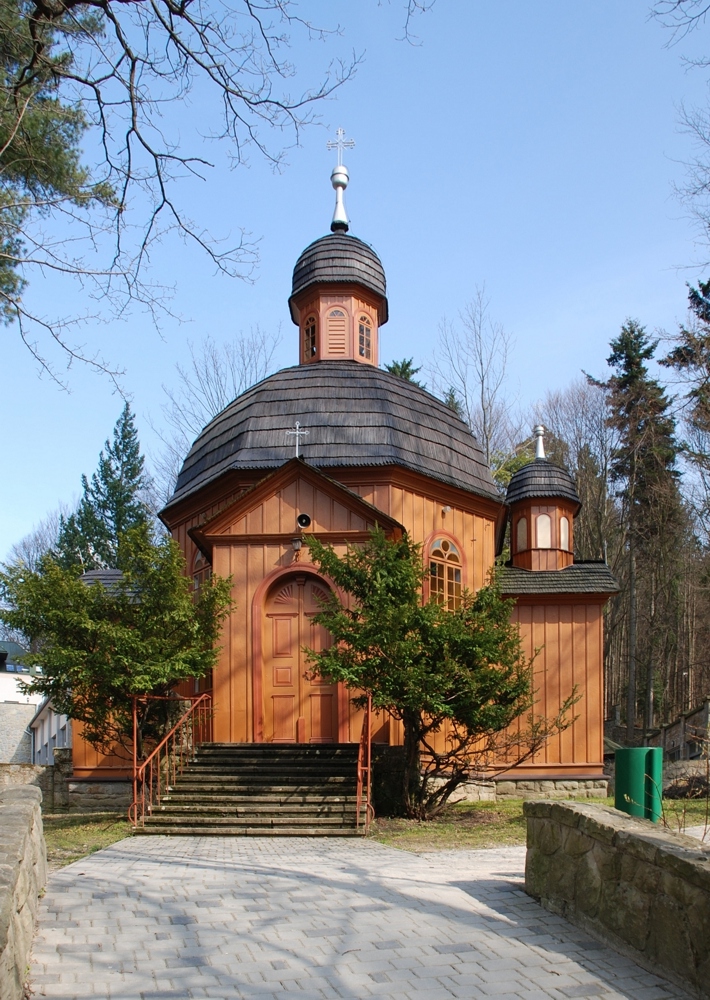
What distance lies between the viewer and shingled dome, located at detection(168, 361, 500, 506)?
16016 mm

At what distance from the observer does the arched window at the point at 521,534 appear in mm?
20094

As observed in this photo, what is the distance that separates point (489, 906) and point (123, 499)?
130 ft

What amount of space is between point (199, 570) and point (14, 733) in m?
27.8

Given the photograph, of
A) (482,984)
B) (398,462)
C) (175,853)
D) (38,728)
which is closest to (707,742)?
(482,984)

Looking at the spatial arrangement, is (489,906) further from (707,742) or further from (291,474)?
(291,474)

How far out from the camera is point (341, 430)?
16.4m

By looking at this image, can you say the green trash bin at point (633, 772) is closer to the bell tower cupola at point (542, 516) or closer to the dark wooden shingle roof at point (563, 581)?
the dark wooden shingle roof at point (563, 581)

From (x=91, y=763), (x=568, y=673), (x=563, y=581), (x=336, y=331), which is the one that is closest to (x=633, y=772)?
(x=568, y=673)

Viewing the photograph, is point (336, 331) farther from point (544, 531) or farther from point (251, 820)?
point (251, 820)

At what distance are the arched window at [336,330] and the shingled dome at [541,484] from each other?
479 centimetres

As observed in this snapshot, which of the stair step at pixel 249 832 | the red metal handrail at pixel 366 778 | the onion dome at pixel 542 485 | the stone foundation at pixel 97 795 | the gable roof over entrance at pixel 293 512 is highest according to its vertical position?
the onion dome at pixel 542 485

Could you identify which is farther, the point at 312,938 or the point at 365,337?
the point at 365,337

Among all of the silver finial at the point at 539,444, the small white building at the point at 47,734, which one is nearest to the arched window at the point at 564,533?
the silver finial at the point at 539,444

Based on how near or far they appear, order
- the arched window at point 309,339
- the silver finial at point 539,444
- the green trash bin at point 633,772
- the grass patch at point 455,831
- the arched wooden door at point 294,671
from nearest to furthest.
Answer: the green trash bin at point 633,772 → the grass patch at point 455,831 → the arched wooden door at point 294,671 → the arched window at point 309,339 → the silver finial at point 539,444
